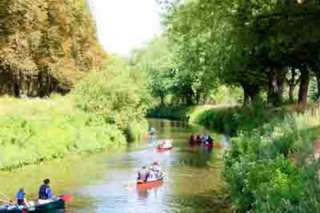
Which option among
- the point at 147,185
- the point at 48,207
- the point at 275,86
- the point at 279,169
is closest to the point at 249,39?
the point at 147,185

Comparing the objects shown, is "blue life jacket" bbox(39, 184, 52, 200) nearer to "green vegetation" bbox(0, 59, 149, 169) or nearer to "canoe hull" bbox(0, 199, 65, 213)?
"canoe hull" bbox(0, 199, 65, 213)

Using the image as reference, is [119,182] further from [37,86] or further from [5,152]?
[37,86]

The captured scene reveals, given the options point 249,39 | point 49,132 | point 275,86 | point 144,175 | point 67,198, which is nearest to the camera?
point 67,198

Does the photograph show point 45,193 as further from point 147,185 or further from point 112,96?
point 112,96

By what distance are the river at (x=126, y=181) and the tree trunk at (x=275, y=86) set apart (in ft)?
32.7

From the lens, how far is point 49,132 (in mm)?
45844

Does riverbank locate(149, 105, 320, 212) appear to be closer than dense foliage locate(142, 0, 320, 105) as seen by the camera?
Yes

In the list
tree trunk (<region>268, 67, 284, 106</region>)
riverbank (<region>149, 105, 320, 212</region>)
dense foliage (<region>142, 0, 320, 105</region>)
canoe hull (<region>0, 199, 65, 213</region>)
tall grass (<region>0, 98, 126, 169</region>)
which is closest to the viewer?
riverbank (<region>149, 105, 320, 212</region>)

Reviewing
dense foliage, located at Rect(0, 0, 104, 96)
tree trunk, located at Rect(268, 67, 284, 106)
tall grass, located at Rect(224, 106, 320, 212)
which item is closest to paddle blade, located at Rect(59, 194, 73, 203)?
tall grass, located at Rect(224, 106, 320, 212)

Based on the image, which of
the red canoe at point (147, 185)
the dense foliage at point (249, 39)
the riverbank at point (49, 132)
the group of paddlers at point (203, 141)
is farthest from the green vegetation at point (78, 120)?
the red canoe at point (147, 185)

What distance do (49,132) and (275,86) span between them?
22.4 metres

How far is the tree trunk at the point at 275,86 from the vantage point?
186 feet

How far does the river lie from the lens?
2838 centimetres

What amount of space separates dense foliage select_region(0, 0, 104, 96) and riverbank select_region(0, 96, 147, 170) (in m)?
7.86
